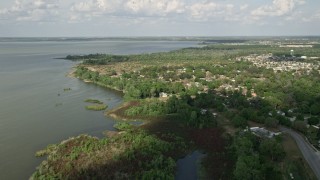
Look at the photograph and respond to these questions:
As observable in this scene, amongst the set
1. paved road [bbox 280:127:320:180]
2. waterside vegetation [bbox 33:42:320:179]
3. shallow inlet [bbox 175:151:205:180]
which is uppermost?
waterside vegetation [bbox 33:42:320:179]

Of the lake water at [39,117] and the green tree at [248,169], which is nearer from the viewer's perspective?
the green tree at [248,169]

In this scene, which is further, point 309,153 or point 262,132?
point 262,132

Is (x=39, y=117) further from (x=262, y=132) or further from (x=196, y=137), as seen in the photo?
(x=262, y=132)

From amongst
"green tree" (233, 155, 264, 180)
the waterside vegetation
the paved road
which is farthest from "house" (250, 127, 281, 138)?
"green tree" (233, 155, 264, 180)

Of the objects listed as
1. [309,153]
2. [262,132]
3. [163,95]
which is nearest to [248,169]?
[309,153]

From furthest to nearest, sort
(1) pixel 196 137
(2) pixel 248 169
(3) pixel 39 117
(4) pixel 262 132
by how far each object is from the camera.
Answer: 1. (3) pixel 39 117
2. (1) pixel 196 137
3. (4) pixel 262 132
4. (2) pixel 248 169

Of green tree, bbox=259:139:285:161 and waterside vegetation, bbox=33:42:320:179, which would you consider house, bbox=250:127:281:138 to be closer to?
waterside vegetation, bbox=33:42:320:179

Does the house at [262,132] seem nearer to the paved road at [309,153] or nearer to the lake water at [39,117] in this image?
the paved road at [309,153]

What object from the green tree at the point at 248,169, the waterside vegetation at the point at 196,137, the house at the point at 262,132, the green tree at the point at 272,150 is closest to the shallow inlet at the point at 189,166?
the waterside vegetation at the point at 196,137

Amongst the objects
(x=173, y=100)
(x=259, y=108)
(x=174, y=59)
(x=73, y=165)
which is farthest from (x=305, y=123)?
(x=174, y=59)

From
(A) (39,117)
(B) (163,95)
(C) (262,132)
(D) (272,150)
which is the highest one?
(D) (272,150)
